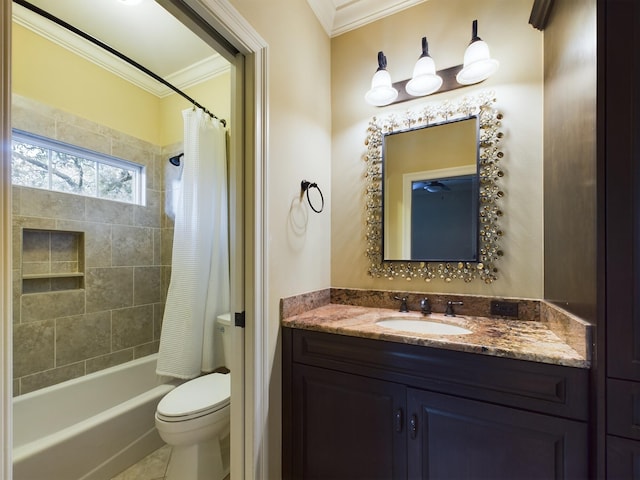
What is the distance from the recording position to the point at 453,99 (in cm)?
154

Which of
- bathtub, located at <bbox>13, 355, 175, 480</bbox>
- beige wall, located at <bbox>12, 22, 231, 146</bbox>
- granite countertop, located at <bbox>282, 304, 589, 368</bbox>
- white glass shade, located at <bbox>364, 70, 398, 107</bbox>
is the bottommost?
bathtub, located at <bbox>13, 355, 175, 480</bbox>

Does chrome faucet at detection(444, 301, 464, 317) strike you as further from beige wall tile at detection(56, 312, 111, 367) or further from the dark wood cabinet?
beige wall tile at detection(56, 312, 111, 367)


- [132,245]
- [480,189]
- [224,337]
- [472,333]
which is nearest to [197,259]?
[224,337]

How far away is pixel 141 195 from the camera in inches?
96.3

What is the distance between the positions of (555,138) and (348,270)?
1.18m

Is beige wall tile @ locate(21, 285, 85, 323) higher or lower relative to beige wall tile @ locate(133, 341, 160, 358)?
higher

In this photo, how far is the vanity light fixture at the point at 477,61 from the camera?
4.52 ft

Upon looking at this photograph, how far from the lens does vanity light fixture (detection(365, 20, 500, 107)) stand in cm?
139

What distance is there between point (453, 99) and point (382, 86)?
387 millimetres

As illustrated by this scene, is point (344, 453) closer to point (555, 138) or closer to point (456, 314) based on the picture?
point (456, 314)

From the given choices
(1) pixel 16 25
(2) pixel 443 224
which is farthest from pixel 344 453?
(1) pixel 16 25

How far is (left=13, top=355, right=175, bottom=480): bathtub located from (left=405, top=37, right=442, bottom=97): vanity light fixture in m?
2.49

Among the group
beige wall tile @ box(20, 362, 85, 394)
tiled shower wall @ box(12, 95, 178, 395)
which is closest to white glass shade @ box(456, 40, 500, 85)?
tiled shower wall @ box(12, 95, 178, 395)

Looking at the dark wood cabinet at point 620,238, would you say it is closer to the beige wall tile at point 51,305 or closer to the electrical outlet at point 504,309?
the electrical outlet at point 504,309
